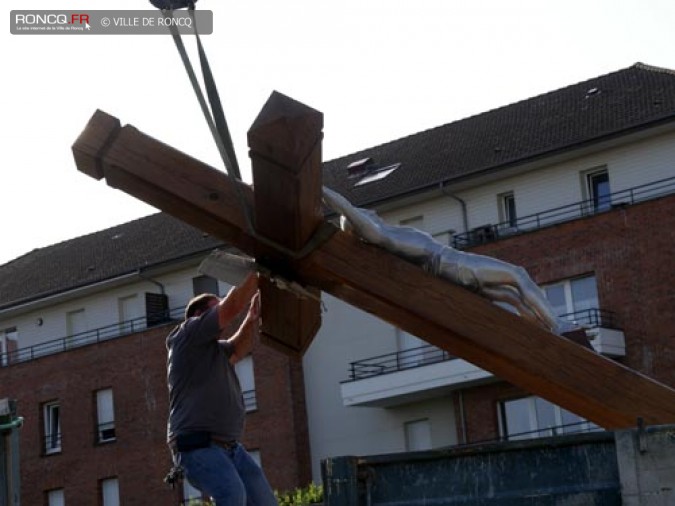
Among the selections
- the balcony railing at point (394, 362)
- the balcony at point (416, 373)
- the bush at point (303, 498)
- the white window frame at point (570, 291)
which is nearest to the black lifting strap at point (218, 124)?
the bush at point (303, 498)

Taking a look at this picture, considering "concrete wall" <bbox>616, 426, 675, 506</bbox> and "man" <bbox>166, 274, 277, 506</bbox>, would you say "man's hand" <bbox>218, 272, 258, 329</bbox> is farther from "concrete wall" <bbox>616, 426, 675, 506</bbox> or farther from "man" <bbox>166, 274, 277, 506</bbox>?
"concrete wall" <bbox>616, 426, 675, 506</bbox>

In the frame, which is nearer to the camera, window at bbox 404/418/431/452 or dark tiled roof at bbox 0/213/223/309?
window at bbox 404/418/431/452

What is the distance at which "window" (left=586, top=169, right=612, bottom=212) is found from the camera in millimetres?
45000

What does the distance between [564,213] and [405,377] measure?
6499 millimetres

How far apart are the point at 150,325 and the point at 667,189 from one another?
19.8m

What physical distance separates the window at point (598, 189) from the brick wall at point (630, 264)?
4.62 ft

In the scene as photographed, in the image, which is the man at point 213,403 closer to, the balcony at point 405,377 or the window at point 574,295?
the window at point 574,295

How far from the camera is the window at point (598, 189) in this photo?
45.0 meters

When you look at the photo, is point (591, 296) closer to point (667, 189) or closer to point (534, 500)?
point (667, 189)

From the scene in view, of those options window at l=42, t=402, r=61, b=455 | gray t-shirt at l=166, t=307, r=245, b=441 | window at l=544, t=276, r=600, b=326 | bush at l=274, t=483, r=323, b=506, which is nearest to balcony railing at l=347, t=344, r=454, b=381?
window at l=544, t=276, r=600, b=326

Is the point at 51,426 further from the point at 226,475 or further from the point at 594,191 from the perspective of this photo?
the point at 226,475

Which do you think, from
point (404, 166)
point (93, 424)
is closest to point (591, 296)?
point (404, 166)

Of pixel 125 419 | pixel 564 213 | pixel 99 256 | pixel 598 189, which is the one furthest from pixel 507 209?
pixel 99 256

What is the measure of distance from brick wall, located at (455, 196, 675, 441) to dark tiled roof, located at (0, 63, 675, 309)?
252 centimetres
